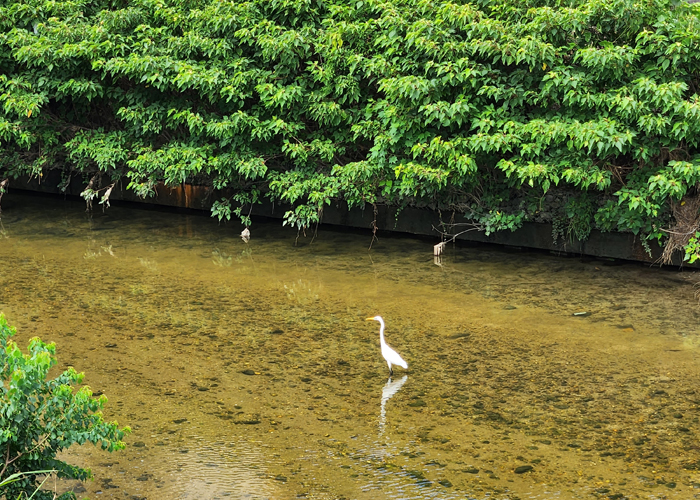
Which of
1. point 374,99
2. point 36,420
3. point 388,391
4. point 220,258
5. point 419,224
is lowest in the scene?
point 388,391

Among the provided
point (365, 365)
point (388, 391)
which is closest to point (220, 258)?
point (365, 365)

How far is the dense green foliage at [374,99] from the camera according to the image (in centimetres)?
784

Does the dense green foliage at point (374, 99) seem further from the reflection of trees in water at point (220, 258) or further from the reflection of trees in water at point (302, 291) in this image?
the reflection of trees in water at point (302, 291)

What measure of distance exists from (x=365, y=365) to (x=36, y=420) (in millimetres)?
3011

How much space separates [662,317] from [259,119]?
17.3ft

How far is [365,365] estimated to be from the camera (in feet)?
19.7

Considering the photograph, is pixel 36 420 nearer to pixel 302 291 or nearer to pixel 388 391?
pixel 388 391

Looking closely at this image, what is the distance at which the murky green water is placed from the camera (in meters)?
4.40

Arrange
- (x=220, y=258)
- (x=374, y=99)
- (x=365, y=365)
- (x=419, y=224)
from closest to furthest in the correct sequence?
(x=365, y=365), (x=220, y=258), (x=374, y=99), (x=419, y=224)

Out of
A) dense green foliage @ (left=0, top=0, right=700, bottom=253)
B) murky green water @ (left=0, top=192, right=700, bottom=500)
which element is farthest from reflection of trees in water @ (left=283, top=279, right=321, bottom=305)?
dense green foliage @ (left=0, top=0, right=700, bottom=253)

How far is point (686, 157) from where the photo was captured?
8070mm

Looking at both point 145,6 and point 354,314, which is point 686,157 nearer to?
point 354,314

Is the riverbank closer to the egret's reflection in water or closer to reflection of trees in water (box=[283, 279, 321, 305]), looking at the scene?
reflection of trees in water (box=[283, 279, 321, 305])

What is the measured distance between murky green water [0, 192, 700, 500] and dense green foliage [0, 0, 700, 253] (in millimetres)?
865
